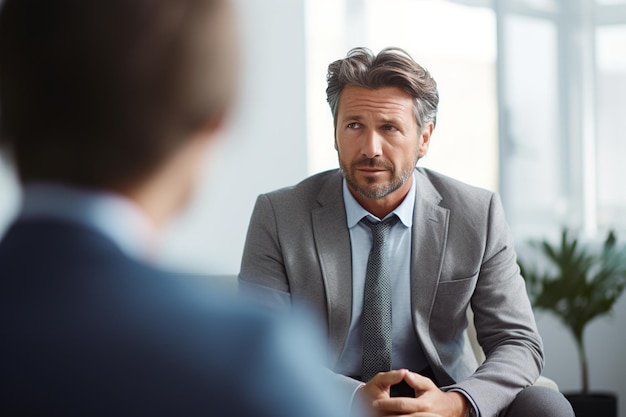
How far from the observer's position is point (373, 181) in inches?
95.7

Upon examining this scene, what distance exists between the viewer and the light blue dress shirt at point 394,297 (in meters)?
2.39

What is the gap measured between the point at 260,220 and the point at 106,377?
1988 mm

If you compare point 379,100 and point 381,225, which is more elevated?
point 379,100

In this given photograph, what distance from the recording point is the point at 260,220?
2.50 meters

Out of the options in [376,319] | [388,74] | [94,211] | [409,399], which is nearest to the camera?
[94,211]

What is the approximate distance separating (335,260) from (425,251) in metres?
0.25

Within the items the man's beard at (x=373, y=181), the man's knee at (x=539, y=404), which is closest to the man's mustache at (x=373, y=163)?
the man's beard at (x=373, y=181)

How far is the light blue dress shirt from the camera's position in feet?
7.84

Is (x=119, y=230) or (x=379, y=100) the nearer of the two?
(x=119, y=230)

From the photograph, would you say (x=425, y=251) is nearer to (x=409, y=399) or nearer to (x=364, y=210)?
(x=364, y=210)

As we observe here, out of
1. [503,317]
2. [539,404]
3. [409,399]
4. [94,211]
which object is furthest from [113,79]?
[503,317]

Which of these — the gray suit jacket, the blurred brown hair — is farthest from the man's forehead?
the blurred brown hair

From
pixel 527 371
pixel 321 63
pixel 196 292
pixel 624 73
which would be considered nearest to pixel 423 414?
pixel 527 371

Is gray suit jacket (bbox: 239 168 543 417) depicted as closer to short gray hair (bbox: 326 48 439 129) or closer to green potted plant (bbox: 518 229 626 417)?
short gray hair (bbox: 326 48 439 129)
